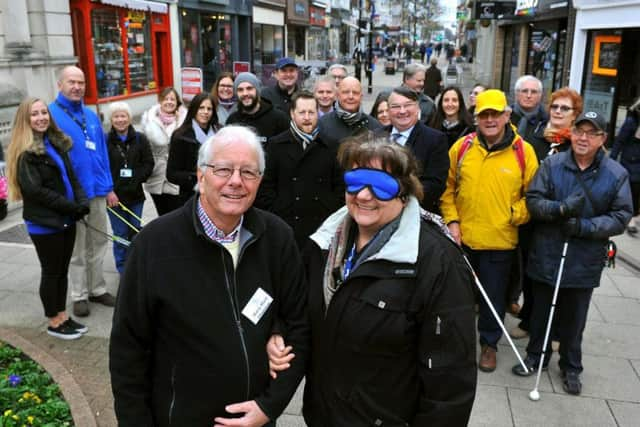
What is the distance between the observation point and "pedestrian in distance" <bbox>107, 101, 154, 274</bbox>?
230 inches

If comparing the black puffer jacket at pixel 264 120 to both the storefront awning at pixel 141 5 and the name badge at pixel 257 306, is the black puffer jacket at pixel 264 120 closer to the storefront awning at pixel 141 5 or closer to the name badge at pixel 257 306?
the name badge at pixel 257 306

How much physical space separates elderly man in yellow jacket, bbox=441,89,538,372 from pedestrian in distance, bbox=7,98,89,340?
3.08m

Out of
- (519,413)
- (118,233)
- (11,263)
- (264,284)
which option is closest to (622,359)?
(519,413)

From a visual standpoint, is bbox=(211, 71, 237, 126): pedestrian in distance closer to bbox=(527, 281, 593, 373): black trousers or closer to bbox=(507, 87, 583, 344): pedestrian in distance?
bbox=(507, 87, 583, 344): pedestrian in distance

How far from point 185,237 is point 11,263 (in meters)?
5.43

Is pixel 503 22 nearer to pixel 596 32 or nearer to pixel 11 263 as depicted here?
pixel 596 32

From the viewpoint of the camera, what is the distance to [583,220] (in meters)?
3.89

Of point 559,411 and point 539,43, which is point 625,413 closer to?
point 559,411

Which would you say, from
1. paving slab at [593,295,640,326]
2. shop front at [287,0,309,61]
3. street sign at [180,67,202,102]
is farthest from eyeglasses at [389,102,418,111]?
shop front at [287,0,309,61]

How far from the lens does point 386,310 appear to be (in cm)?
221

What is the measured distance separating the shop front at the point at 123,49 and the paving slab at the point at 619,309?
47.9 feet

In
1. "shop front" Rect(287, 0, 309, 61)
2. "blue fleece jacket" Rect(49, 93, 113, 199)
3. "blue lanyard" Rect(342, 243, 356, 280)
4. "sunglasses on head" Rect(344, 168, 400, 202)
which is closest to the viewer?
"sunglasses on head" Rect(344, 168, 400, 202)

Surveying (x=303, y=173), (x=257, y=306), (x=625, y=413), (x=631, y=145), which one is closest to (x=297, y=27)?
(x=631, y=145)

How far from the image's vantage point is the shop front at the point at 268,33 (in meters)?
30.1
